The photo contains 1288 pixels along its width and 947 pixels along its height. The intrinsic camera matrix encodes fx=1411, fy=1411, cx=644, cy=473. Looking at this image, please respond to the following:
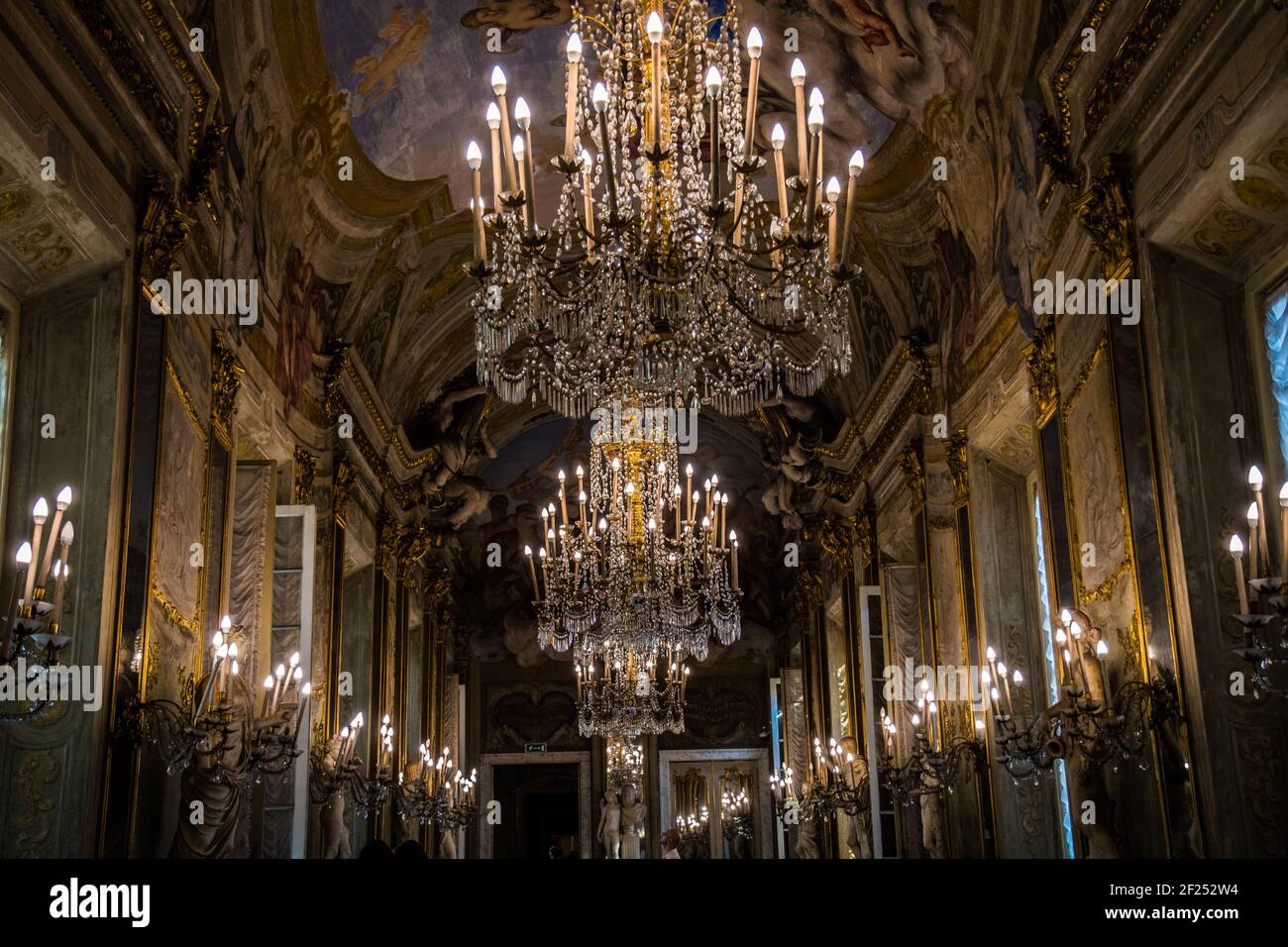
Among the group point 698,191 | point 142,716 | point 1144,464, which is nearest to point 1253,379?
point 1144,464

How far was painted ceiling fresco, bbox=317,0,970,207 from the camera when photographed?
11773mm

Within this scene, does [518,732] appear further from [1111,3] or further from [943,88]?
[1111,3]

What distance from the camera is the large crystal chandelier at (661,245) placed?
7645mm

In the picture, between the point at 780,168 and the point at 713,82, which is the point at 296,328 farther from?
the point at 713,82

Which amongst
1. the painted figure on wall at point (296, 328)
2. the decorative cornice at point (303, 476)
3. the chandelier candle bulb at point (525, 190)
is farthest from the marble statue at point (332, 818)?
the chandelier candle bulb at point (525, 190)

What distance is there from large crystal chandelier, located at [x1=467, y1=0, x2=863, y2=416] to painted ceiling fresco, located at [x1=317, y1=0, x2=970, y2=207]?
3.14 metres

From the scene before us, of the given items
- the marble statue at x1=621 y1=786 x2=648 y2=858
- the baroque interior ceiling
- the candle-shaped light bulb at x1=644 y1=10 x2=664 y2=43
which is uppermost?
the baroque interior ceiling

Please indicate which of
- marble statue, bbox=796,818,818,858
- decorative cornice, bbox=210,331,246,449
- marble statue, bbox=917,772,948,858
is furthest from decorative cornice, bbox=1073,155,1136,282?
marble statue, bbox=796,818,818,858

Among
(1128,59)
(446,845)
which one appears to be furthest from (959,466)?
(446,845)

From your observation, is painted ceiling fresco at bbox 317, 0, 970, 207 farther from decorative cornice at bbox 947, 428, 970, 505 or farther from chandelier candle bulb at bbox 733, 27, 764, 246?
chandelier candle bulb at bbox 733, 27, 764, 246

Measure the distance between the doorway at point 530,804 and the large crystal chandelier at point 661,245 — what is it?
16.8 meters

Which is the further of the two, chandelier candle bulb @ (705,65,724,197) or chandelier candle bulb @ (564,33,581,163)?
chandelier candle bulb @ (564,33,581,163)

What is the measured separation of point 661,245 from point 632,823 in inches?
666
